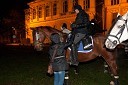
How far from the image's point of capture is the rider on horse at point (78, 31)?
14.8 m

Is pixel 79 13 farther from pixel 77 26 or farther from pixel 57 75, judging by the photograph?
pixel 57 75

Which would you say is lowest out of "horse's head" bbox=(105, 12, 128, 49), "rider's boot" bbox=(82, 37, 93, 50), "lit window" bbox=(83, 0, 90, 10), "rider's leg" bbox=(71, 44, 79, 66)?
"rider's leg" bbox=(71, 44, 79, 66)

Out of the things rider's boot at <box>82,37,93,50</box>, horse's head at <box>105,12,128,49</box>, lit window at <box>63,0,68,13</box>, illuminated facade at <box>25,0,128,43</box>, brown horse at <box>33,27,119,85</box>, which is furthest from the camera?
lit window at <box>63,0,68,13</box>

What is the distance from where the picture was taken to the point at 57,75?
11344mm

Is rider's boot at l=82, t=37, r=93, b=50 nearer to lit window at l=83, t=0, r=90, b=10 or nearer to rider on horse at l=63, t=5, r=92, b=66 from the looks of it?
rider on horse at l=63, t=5, r=92, b=66

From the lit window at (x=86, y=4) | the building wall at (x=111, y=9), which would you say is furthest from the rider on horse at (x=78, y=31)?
the lit window at (x=86, y=4)

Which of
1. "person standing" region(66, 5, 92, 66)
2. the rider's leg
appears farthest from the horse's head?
→ the rider's leg

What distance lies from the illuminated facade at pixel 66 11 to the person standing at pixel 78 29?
113ft

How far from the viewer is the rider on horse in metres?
14.8

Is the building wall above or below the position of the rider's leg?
above

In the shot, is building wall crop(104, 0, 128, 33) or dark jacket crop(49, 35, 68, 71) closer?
dark jacket crop(49, 35, 68, 71)

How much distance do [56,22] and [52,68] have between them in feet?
199

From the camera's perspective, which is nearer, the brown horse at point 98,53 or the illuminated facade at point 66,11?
the brown horse at point 98,53

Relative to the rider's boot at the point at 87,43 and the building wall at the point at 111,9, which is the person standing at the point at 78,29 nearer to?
the rider's boot at the point at 87,43
